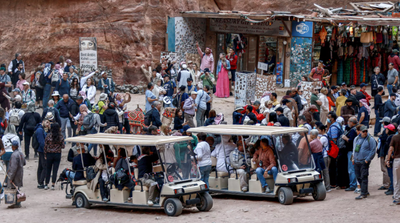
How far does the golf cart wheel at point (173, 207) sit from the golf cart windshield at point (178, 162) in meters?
0.42

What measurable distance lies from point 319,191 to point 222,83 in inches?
465

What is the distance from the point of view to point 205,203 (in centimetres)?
1203

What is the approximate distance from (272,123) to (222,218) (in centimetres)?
382

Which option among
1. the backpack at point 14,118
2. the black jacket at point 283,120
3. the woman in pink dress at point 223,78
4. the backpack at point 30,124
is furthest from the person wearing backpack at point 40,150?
the woman in pink dress at point 223,78

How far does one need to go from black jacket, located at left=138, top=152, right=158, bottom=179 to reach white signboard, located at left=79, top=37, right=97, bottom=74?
12.6 m

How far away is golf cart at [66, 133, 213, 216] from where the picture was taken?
11.7 metres

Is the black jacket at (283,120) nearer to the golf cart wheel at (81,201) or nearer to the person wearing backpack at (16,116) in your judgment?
the golf cart wheel at (81,201)

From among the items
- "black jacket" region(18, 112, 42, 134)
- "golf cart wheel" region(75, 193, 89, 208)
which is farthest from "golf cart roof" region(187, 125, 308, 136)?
"black jacket" region(18, 112, 42, 134)

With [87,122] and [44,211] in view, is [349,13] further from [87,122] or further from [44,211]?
[44,211]

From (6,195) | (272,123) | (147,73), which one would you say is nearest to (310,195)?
(272,123)

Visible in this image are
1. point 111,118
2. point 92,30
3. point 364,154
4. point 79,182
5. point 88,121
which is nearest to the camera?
point 364,154

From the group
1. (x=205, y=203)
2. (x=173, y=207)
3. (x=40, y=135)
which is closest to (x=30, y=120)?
(x=40, y=135)

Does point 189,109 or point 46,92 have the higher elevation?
point 46,92

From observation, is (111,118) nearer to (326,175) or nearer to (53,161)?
(53,161)
